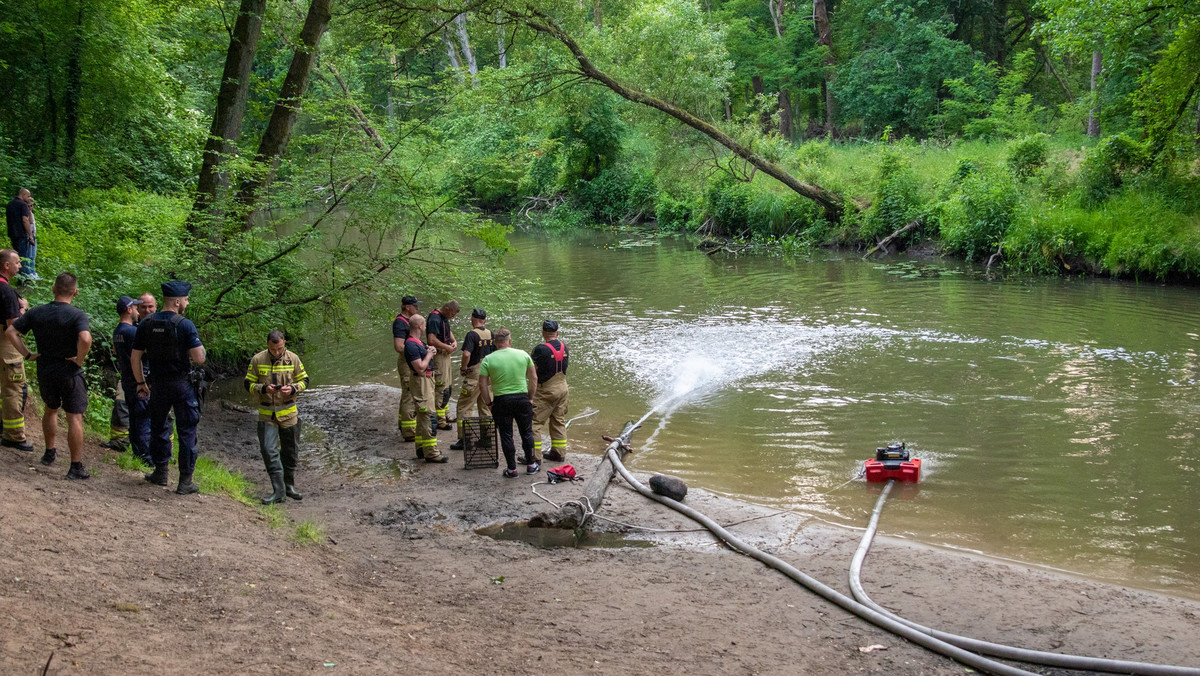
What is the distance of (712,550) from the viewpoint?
765 centimetres

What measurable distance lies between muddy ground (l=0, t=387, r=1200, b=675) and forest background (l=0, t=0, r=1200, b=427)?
4.64m

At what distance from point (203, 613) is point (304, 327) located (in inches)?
355

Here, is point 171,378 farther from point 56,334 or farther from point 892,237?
point 892,237

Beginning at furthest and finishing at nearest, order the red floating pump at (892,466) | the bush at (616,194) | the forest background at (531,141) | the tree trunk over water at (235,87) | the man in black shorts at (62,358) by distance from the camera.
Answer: the bush at (616,194) < the tree trunk over water at (235,87) < the forest background at (531,141) < the red floating pump at (892,466) < the man in black shorts at (62,358)

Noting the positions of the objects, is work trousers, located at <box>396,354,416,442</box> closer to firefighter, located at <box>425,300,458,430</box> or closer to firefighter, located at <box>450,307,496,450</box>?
firefighter, located at <box>425,300,458,430</box>

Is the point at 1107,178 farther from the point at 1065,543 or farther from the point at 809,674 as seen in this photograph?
the point at 809,674

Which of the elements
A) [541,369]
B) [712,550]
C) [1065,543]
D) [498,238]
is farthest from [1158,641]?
[498,238]

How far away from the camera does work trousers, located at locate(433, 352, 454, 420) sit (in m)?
11.4

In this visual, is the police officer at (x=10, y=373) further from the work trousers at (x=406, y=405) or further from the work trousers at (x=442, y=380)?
the work trousers at (x=442, y=380)

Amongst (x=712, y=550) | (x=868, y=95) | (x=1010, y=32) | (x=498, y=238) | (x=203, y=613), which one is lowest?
(x=712, y=550)

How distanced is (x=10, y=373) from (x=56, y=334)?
895mm

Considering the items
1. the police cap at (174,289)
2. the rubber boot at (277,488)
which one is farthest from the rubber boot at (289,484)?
the police cap at (174,289)

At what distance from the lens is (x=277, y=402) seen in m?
8.52

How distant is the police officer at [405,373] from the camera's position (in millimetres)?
10820
